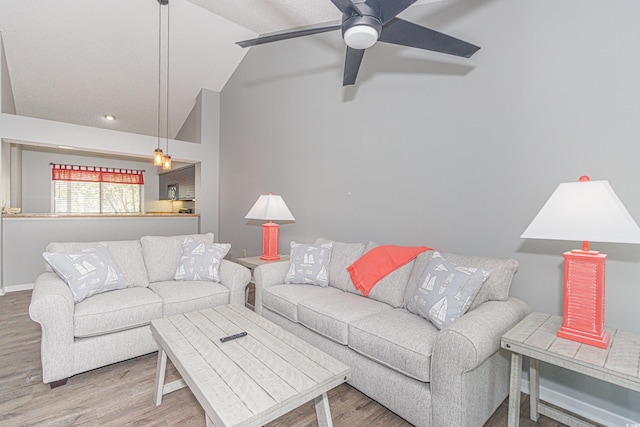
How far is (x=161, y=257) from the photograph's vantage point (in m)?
3.09

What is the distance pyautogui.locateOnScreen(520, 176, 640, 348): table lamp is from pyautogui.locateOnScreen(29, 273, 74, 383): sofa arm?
2.86 m

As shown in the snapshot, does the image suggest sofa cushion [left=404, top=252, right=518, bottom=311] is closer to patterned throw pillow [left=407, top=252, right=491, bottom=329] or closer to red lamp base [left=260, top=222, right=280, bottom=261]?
patterned throw pillow [left=407, top=252, right=491, bottom=329]

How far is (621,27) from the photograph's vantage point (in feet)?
5.85

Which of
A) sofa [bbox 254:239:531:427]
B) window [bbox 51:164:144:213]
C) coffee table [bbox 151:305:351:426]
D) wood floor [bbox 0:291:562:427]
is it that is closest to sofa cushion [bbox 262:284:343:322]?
sofa [bbox 254:239:531:427]

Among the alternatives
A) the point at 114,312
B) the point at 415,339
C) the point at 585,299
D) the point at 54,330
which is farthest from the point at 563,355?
the point at 54,330

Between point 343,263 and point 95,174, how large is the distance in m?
7.05

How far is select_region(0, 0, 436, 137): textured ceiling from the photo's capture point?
371 cm

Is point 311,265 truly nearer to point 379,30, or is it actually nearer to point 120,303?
A: point 120,303

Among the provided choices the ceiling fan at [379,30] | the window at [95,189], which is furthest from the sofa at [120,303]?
the window at [95,189]

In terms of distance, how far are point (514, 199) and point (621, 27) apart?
1.11 m

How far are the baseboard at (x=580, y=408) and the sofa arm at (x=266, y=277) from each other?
2072mm

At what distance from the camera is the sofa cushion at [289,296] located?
8.31 feet

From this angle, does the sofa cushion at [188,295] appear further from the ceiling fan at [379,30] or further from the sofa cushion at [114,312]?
the ceiling fan at [379,30]

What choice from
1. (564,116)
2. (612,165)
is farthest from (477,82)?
(612,165)
